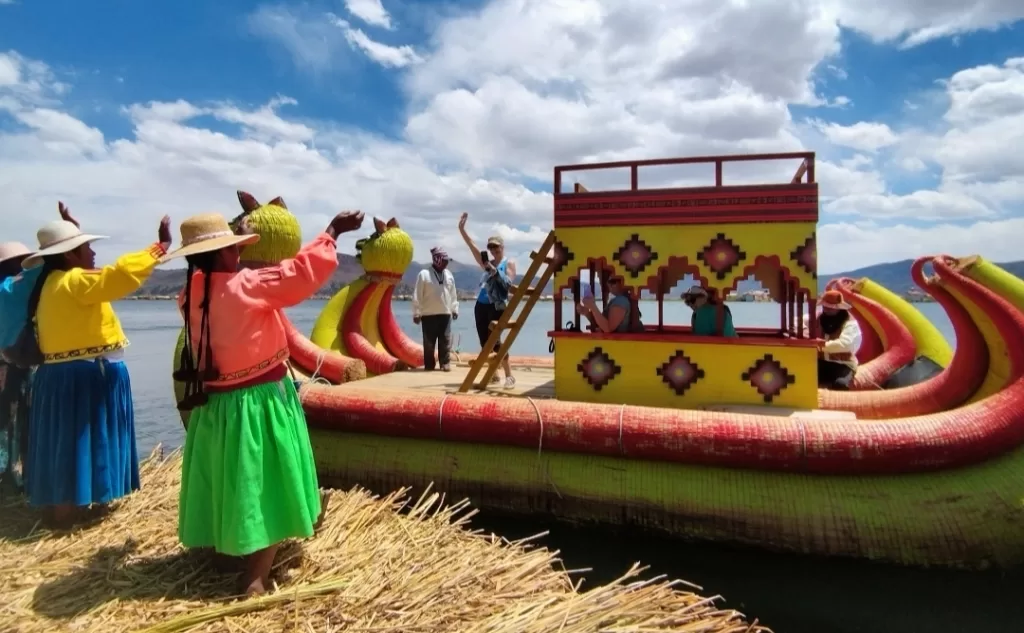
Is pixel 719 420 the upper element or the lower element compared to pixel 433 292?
lower

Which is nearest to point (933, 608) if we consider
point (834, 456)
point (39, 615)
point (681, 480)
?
point (834, 456)

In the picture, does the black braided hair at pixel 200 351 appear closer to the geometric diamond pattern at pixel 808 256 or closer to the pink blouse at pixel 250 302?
the pink blouse at pixel 250 302

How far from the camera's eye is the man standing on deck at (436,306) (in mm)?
8078

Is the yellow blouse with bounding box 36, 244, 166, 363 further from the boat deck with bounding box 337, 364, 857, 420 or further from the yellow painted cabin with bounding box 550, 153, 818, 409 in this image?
the yellow painted cabin with bounding box 550, 153, 818, 409

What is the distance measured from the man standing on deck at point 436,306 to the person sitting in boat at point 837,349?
4202 millimetres

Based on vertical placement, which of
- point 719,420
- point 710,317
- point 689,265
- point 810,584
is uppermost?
point 689,265

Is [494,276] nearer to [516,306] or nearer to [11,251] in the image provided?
[516,306]

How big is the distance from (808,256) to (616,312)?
166cm

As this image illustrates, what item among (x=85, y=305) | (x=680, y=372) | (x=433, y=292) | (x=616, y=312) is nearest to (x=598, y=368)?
(x=616, y=312)

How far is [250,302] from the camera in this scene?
126 inches

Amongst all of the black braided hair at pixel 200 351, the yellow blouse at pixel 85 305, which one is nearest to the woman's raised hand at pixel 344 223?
the black braided hair at pixel 200 351

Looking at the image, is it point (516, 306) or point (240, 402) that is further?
point (516, 306)

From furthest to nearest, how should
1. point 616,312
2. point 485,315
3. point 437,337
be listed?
point 437,337 → point 485,315 → point 616,312

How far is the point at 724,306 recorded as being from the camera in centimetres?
603
